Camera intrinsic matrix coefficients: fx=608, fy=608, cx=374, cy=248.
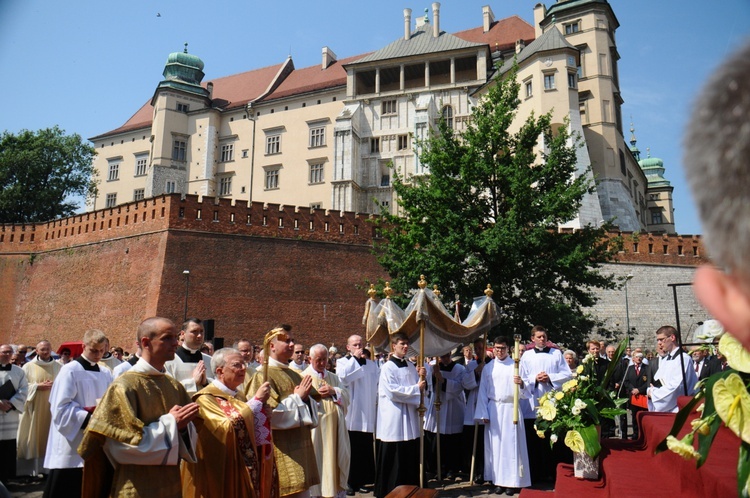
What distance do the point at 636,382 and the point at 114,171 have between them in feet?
190

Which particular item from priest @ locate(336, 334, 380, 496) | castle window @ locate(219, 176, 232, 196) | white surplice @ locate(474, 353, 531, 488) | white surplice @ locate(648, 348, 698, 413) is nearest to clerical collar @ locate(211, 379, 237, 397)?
white surplice @ locate(474, 353, 531, 488)

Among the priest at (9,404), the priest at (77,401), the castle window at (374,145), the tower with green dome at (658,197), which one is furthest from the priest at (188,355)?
the tower with green dome at (658,197)

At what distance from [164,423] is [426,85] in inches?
1851

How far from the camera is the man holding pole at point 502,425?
9.05 m

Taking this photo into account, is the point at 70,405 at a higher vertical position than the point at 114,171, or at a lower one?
lower

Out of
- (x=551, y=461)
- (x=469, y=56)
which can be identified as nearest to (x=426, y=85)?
(x=469, y=56)

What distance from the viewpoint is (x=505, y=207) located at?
22.1 meters

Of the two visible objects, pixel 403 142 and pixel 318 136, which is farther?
pixel 318 136

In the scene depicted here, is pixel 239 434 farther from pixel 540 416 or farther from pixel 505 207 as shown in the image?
pixel 505 207

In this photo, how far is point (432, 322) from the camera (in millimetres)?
9727

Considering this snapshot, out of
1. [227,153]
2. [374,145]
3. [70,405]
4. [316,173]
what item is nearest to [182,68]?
[227,153]

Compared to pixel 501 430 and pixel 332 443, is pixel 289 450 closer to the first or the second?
pixel 332 443

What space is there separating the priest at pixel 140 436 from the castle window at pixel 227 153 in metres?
54.4

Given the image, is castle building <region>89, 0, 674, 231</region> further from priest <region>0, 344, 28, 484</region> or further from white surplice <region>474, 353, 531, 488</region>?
white surplice <region>474, 353, 531, 488</region>
